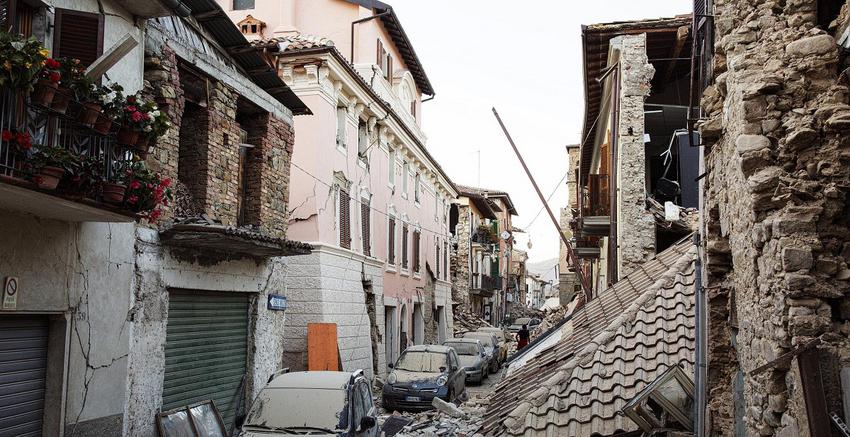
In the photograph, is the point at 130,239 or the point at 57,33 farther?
the point at 130,239

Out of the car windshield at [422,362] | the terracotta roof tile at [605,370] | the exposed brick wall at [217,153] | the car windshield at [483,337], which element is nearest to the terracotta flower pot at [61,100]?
the exposed brick wall at [217,153]

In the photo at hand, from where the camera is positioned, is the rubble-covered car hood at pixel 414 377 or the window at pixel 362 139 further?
the window at pixel 362 139

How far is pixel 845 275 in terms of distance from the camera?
12.3ft

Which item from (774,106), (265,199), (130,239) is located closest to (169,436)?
(130,239)

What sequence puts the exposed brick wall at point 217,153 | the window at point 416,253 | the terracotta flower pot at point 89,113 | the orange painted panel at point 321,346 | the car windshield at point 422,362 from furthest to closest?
1. the window at point 416,253
2. the car windshield at point 422,362
3. the orange painted panel at point 321,346
4. the exposed brick wall at point 217,153
5. the terracotta flower pot at point 89,113

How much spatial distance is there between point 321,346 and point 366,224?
5904 mm

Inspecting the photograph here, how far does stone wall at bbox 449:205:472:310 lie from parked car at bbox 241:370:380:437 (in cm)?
3344

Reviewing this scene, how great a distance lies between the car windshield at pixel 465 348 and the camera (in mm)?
24766

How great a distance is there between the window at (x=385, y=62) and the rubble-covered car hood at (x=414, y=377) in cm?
1251

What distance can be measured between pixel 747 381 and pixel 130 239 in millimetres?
8000

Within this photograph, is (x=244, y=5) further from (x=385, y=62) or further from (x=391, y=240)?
(x=391, y=240)

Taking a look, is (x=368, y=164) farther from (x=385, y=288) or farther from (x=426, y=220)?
(x=426, y=220)

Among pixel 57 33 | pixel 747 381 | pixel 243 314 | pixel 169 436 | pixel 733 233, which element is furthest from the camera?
pixel 243 314

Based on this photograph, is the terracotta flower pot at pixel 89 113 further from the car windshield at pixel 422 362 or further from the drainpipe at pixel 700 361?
the car windshield at pixel 422 362
